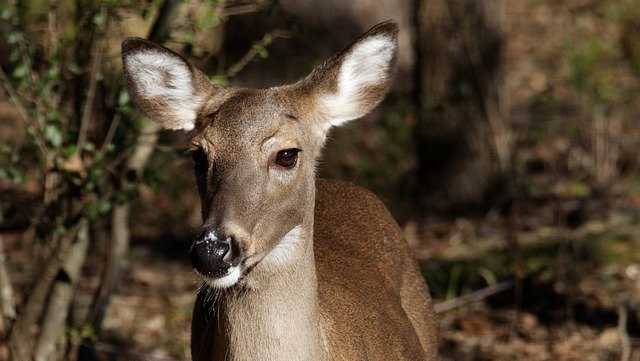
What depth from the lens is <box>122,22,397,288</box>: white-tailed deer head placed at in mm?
4367

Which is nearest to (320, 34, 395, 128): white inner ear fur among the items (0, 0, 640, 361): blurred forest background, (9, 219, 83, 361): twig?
(0, 0, 640, 361): blurred forest background

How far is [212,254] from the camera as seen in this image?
4156mm

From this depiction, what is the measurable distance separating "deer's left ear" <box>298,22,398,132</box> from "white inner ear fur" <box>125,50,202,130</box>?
48 centimetres

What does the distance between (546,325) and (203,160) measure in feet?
12.2

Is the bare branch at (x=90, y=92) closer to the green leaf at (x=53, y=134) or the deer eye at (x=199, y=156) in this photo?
the green leaf at (x=53, y=134)

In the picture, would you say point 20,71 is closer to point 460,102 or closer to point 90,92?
point 90,92

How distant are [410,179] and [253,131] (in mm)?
6251

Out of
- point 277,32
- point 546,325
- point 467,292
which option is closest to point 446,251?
point 467,292

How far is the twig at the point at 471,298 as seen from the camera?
796 cm

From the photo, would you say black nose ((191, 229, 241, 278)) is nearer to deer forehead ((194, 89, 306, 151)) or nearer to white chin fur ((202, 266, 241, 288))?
white chin fur ((202, 266, 241, 288))

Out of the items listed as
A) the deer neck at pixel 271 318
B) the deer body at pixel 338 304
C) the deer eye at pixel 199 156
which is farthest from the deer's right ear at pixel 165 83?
the deer neck at pixel 271 318

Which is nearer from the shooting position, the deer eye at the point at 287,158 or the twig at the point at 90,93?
the deer eye at the point at 287,158

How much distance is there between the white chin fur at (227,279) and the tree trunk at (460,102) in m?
5.39

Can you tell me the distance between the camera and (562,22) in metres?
15.3
